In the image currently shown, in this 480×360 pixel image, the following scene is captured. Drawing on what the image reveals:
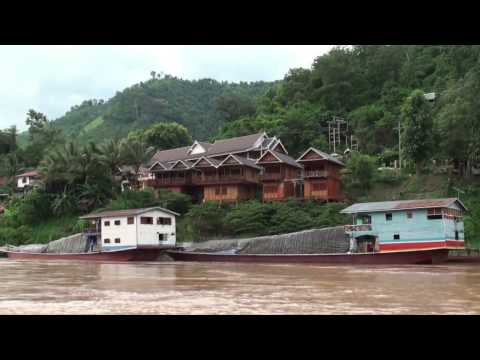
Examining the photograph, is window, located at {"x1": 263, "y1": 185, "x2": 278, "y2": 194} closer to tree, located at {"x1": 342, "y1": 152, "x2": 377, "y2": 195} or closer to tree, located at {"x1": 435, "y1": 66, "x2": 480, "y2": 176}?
tree, located at {"x1": 342, "y1": 152, "x2": 377, "y2": 195}

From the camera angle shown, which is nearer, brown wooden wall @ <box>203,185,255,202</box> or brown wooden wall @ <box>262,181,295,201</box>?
brown wooden wall @ <box>262,181,295,201</box>

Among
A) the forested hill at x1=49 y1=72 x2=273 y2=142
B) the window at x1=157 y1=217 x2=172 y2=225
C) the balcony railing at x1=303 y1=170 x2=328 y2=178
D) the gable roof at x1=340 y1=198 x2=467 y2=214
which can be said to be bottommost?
the window at x1=157 y1=217 x2=172 y2=225

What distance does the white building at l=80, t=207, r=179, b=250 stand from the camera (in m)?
38.0

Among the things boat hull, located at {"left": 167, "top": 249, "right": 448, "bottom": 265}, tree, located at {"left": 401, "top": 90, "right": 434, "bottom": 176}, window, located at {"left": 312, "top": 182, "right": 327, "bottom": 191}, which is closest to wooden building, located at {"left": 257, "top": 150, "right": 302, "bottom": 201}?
window, located at {"left": 312, "top": 182, "right": 327, "bottom": 191}

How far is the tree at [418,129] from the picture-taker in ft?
127

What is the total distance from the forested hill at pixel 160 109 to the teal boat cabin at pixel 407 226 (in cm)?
4950

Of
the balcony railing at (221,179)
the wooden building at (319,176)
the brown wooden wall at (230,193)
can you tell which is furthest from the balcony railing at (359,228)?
the brown wooden wall at (230,193)

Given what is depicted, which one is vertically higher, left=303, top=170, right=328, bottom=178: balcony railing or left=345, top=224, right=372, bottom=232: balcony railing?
left=303, top=170, right=328, bottom=178: balcony railing

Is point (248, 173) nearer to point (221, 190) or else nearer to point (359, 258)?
point (221, 190)

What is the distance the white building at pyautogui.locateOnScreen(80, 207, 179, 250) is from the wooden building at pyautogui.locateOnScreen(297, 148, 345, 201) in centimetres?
1149

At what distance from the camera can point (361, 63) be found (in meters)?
68.1
